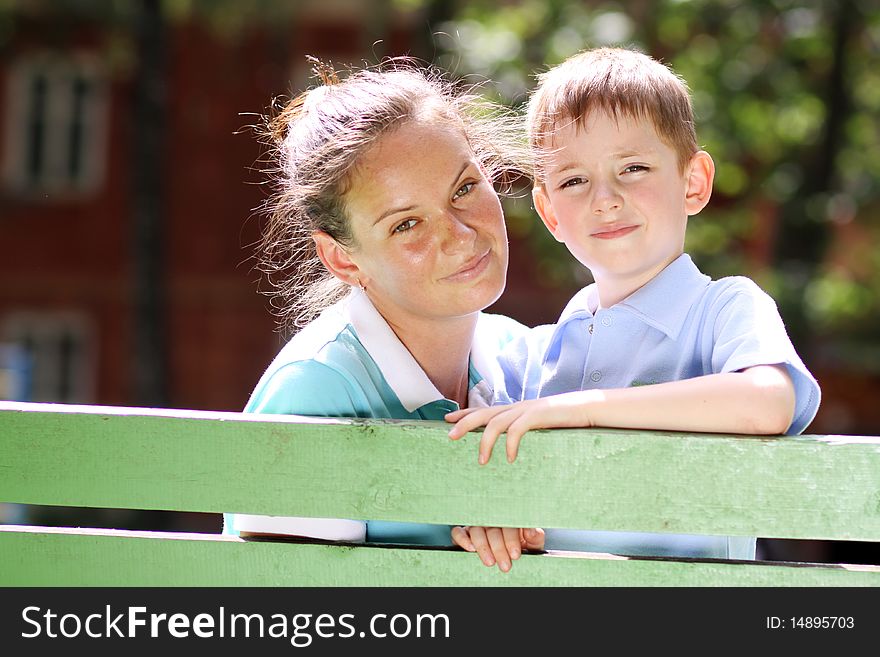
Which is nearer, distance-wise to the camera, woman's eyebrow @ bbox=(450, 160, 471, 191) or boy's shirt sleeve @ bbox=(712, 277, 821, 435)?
boy's shirt sleeve @ bbox=(712, 277, 821, 435)

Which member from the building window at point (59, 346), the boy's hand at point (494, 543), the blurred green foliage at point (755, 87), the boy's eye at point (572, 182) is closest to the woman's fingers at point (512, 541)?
the boy's hand at point (494, 543)

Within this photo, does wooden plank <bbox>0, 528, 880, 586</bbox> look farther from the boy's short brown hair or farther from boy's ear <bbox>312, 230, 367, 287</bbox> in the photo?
the boy's short brown hair

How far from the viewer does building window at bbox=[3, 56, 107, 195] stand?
13719mm

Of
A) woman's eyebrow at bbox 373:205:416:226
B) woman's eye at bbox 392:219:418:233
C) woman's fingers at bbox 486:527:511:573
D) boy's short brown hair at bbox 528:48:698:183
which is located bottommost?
woman's fingers at bbox 486:527:511:573

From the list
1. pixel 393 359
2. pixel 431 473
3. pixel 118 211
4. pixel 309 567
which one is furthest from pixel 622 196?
pixel 118 211

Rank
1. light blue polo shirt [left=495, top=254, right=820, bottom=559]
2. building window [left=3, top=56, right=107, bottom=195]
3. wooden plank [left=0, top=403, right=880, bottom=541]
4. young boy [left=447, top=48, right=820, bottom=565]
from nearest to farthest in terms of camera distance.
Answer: wooden plank [left=0, top=403, right=880, bottom=541], light blue polo shirt [left=495, top=254, right=820, bottom=559], young boy [left=447, top=48, right=820, bottom=565], building window [left=3, top=56, right=107, bottom=195]

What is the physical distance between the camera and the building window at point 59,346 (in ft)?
45.2

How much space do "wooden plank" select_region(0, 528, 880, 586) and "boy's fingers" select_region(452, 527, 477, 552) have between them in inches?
0.8

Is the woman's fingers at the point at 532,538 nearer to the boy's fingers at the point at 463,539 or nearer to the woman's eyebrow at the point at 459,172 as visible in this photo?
the boy's fingers at the point at 463,539

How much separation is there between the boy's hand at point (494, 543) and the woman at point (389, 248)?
9.1 inches

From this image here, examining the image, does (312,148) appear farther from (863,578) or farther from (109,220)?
(109,220)

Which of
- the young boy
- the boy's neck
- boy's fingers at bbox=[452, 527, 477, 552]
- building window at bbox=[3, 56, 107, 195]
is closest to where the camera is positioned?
boy's fingers at bbox=[452, 527, 477, 552]

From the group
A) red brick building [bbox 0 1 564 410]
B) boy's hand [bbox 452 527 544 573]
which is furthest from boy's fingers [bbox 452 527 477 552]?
red brick building [bbox 0 1 564 410]

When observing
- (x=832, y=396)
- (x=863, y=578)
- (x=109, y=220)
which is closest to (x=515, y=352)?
(x=863, y=578)
